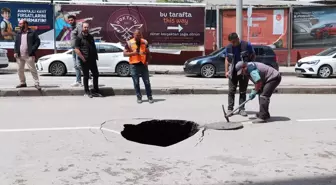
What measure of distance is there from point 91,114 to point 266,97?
10.6ft

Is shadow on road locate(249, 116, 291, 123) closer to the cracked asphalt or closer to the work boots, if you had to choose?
the cracked asphalt

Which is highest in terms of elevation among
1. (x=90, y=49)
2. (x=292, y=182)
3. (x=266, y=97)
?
(x=90, y=49)

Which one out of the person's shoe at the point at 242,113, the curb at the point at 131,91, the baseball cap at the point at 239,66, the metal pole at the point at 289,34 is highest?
the metal pole at the point at 289,34

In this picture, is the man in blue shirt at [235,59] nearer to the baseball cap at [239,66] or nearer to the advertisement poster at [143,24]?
the baseball cap at [239,66]

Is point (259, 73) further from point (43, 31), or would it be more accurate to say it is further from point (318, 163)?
point (43, 31)

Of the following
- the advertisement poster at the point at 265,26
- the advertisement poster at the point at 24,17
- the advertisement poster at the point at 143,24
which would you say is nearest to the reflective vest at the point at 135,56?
the advertisement poster at the point at 143,24

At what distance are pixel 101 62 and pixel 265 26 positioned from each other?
1008 centimetres

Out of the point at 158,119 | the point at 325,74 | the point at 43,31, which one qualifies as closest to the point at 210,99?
the point at 158,119

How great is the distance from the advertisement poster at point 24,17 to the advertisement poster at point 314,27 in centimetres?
1280

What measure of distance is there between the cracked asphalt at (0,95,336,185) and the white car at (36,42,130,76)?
7955 millimetres

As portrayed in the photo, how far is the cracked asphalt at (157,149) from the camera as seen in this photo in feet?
15.5

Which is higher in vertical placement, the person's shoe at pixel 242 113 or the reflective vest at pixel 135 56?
the reflective vest at pixel 135 56

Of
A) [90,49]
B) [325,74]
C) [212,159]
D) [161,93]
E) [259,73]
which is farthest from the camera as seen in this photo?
[325,74]

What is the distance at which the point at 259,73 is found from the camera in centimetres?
738
